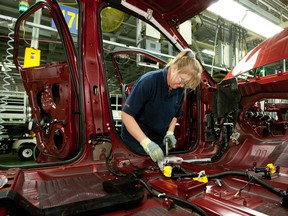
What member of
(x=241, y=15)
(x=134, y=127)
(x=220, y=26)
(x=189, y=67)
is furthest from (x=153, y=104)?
(x=220, y=26)

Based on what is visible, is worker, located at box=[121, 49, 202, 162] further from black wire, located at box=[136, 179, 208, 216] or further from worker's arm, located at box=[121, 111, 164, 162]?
black wire, located at box=[136, 179, 208, 216]

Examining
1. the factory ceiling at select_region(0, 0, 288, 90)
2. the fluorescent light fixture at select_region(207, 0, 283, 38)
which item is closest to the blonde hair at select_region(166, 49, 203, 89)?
the fluorescent light fixture at select_region(207, 0, 283, 38)

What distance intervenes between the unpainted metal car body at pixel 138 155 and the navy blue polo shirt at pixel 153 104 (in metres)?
0.25

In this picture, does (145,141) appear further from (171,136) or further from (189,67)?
(189,67)

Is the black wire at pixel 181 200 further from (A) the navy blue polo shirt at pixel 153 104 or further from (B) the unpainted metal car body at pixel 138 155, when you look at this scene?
(A) the navy blue polo shirt at pixel 153 104

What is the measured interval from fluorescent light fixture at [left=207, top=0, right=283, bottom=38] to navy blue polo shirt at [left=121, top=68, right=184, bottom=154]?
106 inches

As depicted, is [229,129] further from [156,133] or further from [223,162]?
[156,133]

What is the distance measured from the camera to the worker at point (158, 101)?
178 cm

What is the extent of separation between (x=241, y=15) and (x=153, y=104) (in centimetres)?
382

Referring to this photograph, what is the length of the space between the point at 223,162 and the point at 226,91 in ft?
2.58

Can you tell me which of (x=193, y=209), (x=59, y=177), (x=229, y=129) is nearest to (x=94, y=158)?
(x=59, y=177)

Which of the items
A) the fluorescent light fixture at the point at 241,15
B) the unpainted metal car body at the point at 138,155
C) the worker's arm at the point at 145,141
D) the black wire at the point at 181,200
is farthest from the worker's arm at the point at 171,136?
the fluorescent light fixture at the point at 241,15

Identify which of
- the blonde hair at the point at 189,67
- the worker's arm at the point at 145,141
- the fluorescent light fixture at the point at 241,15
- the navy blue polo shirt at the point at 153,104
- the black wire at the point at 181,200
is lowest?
the black wire at the point at 181,200

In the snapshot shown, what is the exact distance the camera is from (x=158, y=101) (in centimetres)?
201
